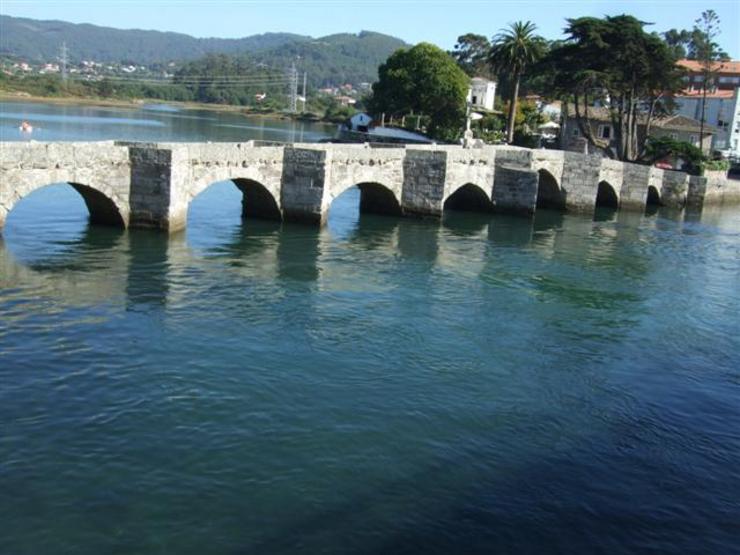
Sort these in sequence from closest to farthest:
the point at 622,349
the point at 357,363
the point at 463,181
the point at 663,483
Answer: the point at 663,483
the point at 357,363
the point at 622,349
the point at 463,181

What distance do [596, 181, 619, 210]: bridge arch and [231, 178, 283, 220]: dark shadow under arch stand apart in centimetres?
2787

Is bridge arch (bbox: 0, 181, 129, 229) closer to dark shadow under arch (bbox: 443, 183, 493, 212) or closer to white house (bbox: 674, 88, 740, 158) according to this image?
dark shadow under arch (bbox: 443, 183, 493, 212)

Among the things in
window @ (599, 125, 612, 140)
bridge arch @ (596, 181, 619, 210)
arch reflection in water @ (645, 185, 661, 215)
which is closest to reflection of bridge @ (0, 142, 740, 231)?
bridge arch @ (596, 181, 619, 210)

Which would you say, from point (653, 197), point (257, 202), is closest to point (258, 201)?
point (257, 202)

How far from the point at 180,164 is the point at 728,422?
2088 cm

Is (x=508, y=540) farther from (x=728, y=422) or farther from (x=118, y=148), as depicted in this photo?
(x=118, y=148)

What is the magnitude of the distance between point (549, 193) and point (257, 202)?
882 inches

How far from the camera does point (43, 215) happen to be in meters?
35.0

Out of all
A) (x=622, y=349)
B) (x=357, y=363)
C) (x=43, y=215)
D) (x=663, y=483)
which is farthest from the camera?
(x=43, y=215)

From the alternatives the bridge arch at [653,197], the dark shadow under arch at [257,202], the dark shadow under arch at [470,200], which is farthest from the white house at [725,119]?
the dark shadow under arch at [257,202]

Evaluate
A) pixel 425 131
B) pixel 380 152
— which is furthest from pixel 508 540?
pixel 425 131

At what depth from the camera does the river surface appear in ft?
41.2

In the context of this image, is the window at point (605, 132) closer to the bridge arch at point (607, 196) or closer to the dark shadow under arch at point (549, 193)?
the bridge arch at point (607, 196)

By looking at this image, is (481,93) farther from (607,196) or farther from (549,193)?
(549,193)
